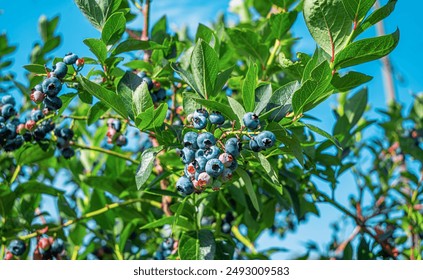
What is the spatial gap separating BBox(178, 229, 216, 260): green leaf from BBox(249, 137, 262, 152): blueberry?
460mm

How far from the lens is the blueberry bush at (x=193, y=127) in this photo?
1110 mm

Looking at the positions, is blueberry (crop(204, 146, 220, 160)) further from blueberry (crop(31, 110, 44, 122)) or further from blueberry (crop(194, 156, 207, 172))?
blueberry (crop(31, 110, 44, 122))

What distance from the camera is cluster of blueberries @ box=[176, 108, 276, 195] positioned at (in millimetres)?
1035

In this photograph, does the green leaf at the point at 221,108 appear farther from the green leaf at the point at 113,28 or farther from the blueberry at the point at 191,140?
the green leaf at the point at 113,28

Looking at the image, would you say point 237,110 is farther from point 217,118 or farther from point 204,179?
point 204,179

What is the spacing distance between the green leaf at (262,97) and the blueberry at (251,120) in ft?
0.19

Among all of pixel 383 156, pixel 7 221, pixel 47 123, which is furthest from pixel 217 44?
pixel 383 156

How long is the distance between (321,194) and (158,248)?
0.59 m

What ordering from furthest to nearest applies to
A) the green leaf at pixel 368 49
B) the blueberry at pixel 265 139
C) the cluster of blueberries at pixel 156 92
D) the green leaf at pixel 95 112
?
the cluster of blueberries at pixel 156 92 → the green leaf at pixel 95 112 → the green leaf at pixel 368 49 → the blueberry at pixel 265 139

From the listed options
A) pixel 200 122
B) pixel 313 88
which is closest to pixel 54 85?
pixel 200 122

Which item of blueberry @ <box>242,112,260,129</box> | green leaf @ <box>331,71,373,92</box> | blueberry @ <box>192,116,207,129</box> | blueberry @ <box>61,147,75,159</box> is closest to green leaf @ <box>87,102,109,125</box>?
blueberry @ <box>61,147,75,159</box>

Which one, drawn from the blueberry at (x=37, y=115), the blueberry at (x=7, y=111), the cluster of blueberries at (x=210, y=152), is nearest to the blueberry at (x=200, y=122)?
the cluster of blueberries at (x=210, y=152)

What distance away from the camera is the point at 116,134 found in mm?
1616

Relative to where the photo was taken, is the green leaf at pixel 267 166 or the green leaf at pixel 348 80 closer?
A: the green leaf at pixel 267 166
